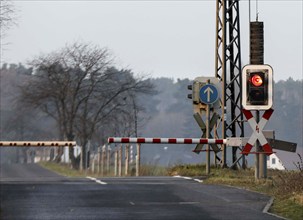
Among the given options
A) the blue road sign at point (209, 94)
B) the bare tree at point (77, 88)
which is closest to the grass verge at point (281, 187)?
the blue road sign at point (209, 94)

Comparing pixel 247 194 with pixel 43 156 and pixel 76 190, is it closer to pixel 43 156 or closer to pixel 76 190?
pixel 76 190

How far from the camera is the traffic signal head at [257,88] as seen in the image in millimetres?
22234

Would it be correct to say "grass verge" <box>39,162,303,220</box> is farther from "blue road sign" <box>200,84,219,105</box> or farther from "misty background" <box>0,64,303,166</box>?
"misty background" <box>0,64,303,166</box>

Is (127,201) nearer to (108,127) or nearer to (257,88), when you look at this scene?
(257,88)

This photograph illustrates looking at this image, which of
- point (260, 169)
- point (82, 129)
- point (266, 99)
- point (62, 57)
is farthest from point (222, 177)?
point (62, 57)

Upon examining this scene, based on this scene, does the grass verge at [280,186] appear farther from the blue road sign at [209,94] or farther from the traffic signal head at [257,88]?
the blue road sign at [209,94]

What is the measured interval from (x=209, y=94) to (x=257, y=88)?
260 inches

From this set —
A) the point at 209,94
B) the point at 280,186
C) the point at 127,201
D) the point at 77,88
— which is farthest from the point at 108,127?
the point at 127,201

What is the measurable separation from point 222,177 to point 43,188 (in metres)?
5.30

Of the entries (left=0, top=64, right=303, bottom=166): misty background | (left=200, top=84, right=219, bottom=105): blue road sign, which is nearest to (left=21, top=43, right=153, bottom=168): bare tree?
(left=0, top=64, right=303, bottom=166): misty background

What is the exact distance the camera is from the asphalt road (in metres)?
16.9

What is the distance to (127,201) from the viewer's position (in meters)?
19.1

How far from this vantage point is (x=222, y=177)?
25.9 m

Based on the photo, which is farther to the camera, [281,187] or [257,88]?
[257,88]
